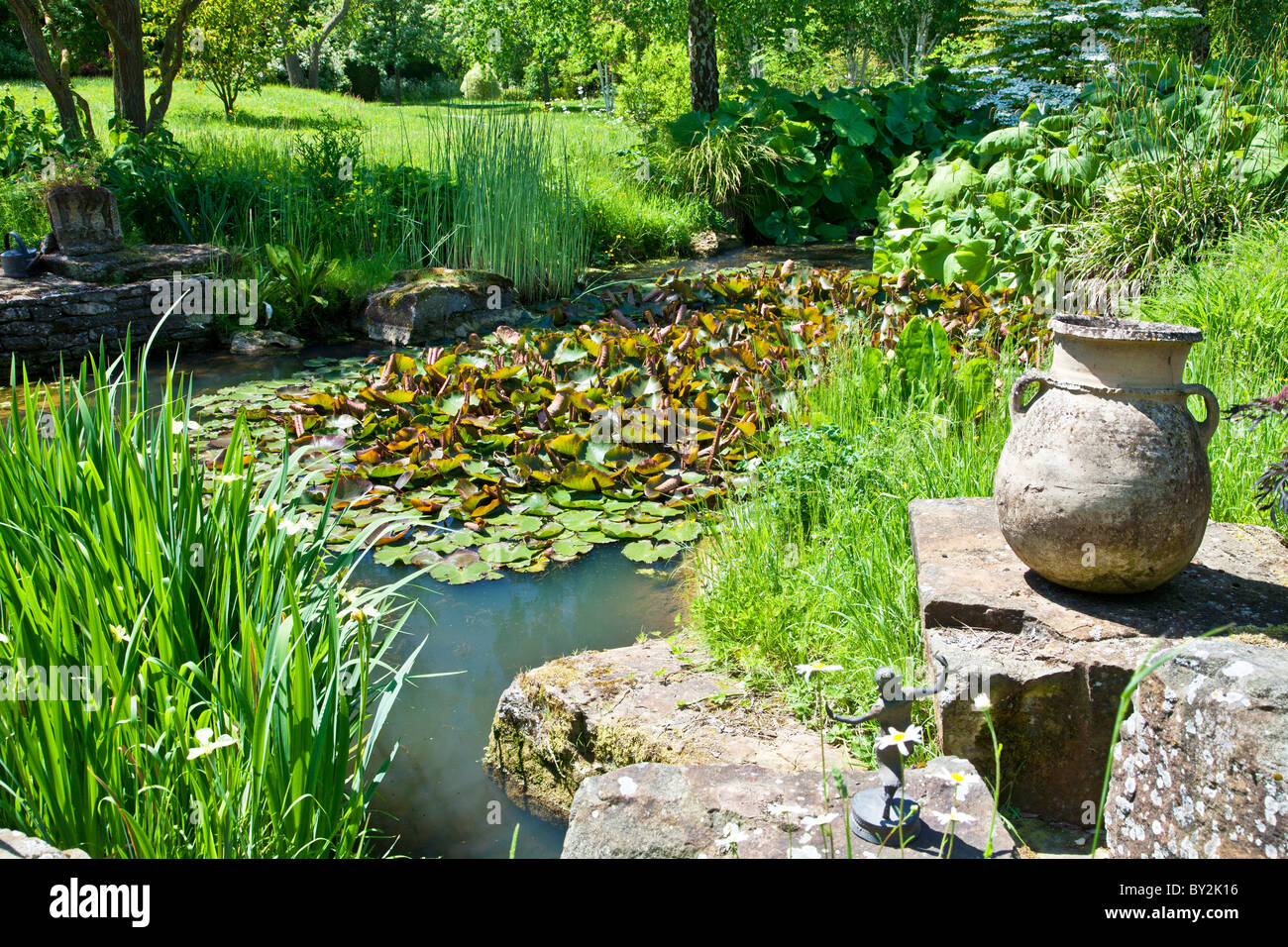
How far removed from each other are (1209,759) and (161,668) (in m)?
1.84

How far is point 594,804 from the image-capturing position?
1.88m

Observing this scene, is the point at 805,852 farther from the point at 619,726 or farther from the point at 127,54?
the point at 127,54

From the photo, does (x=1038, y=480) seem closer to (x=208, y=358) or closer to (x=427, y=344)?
(x=427, y=344)

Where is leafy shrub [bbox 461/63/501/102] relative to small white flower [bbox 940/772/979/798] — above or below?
above

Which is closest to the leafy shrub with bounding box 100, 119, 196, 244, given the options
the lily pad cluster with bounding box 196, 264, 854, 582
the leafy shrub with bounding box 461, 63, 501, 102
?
the lily pad cluster with bounding box 196, 264, 854, 582

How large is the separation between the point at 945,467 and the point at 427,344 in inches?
200

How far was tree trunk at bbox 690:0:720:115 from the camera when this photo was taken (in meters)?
12.0

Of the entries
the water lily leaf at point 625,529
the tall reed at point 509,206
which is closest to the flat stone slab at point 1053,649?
the water lily leaf at point 625,529

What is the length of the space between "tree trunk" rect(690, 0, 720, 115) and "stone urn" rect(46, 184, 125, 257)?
7.23 metres

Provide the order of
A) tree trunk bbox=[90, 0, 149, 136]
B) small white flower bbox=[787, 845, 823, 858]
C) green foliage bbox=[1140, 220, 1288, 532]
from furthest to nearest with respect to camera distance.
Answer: tree trunk bbox=[90, 0, 149, 136]
green foliage bbox=[1140, 220, 1288, 532]
small white flower bbox=[787, 845, 823, 858]

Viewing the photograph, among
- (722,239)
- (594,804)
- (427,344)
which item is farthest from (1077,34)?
(594,804)

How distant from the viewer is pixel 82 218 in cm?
734

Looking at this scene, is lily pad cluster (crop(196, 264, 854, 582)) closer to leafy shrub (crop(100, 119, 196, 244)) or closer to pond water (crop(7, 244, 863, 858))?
pond water (crop(7, 244, 863, 858))
